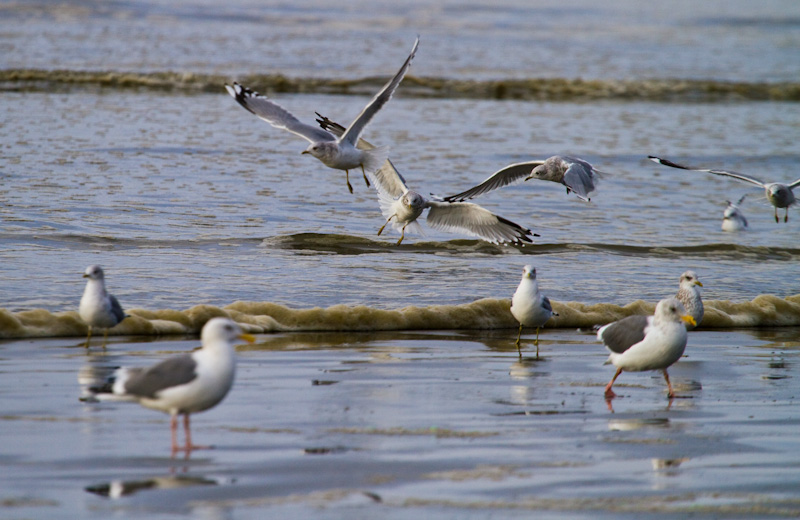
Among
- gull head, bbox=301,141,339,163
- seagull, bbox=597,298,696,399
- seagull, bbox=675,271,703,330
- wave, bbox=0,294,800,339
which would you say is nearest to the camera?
seagull, bbox=597,298,696,399

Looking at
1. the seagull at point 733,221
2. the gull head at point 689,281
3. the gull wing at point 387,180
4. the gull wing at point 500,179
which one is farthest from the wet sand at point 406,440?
the seagull at point 733,221

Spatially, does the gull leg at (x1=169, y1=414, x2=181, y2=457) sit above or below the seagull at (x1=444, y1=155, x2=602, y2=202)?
below

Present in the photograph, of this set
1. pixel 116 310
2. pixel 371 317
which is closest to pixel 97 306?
pixel 116 310

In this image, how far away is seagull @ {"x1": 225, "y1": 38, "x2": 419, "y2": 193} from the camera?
10461mm

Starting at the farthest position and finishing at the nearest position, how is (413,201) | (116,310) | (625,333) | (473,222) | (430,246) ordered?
(430,246)
(473,222)
(413,201)
(116,310)
(625,333)

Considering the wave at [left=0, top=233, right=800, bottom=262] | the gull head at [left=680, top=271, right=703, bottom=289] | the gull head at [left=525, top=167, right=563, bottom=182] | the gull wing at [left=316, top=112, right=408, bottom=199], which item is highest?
the gull wing at [left=316, top=112, right=408, bottom=199]

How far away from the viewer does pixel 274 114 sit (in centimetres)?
1130

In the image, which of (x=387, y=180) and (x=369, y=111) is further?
(x=387, y=180)

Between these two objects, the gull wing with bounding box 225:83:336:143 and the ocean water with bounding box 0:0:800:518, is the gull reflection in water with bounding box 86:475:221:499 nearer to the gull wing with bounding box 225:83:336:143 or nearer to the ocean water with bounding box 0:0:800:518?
the ocean water with bounding box 0:0:800:518

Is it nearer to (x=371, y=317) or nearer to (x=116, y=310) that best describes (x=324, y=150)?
(x=371, y=317)

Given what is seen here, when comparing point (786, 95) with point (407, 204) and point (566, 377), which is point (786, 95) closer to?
point (407, 204)

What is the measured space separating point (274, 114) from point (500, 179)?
8.72ft

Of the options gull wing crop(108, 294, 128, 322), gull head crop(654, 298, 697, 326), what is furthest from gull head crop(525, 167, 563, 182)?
gull wing crop(108, 294, 128, 322)

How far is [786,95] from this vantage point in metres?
31.1
